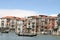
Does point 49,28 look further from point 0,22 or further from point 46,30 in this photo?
point 0,22

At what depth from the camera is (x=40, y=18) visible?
371ft

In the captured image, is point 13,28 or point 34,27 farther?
point 13,28

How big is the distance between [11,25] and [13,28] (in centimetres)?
277

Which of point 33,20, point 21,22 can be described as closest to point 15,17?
point 21,22

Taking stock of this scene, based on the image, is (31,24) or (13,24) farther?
(13,24)

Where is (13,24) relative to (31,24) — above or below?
below

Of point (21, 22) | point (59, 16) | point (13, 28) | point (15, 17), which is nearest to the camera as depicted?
point (59, 16)

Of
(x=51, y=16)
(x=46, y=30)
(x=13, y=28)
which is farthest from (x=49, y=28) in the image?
(x=13, y=28)

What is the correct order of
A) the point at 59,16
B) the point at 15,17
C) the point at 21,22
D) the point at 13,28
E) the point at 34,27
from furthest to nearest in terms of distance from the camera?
the point at 15,17 < the point at 13,28 < the point at 21,22 < the point at 34,27 < the point at 59,16

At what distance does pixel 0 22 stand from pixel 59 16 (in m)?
40.1

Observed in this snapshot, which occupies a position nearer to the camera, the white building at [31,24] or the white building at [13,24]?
the white building at [31,24]

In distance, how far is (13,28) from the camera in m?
132

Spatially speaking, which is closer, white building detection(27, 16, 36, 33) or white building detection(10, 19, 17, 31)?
white building detection(27, 16, 36, 33)

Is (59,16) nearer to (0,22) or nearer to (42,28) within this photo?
(42,28)
